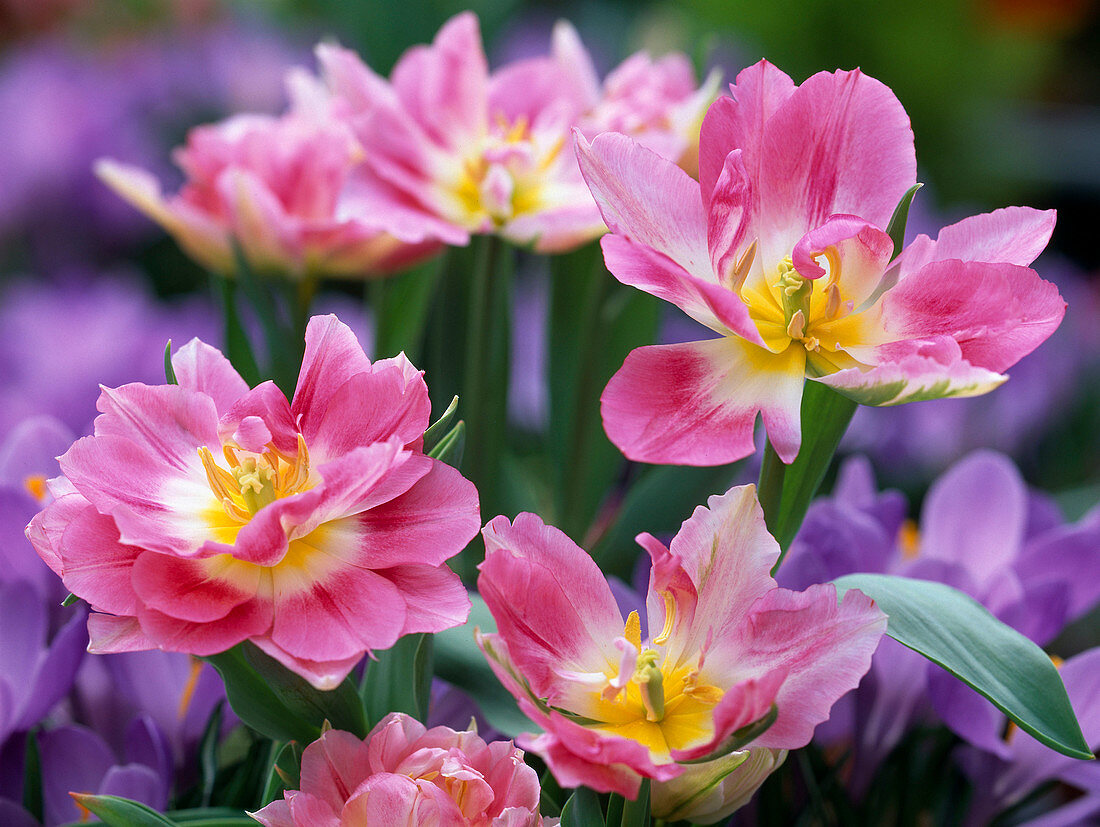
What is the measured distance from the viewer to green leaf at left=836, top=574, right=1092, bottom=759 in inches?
9.7

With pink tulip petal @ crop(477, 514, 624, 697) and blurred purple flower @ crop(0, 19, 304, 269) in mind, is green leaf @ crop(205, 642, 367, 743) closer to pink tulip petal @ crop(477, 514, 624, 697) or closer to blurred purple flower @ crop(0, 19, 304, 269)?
pink tulip petal @ crop(477, 514, 624, 697)

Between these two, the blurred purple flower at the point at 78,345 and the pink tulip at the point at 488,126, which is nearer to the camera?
the pink tulip at the point at 488,126

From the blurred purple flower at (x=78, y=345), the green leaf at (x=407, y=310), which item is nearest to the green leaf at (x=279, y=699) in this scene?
the green leaf at (x=407, y=310)

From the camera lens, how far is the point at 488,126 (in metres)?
0.45

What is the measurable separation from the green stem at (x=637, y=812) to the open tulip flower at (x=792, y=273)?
73mm

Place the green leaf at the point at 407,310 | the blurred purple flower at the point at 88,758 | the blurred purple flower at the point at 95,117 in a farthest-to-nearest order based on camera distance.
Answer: the blurred purple flower at the point at 95,117
the green leaf at the point at 407,310
the blurred purple flower at the point at 88,758

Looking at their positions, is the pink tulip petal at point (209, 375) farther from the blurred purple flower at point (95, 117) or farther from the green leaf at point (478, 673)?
the blurred purple flower at point (95, 117)

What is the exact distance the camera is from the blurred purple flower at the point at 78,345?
0.63 meters

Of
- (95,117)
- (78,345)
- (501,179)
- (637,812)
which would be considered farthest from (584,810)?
(95,117)

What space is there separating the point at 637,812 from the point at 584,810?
0.01 m

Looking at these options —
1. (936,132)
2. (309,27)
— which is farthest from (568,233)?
(936,132)

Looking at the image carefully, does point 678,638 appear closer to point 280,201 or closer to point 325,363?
point 325,363

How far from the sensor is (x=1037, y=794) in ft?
1.26

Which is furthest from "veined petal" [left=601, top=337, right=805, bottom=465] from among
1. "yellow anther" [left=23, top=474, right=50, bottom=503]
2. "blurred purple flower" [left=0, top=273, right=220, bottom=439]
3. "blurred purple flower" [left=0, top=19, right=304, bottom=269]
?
"blurred purple flower" [left=0, top=19, right=304, bottom=269]
